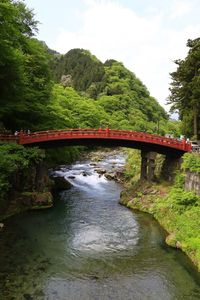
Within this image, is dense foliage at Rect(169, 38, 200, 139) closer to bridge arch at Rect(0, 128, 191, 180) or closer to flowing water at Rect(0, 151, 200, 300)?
bridge arch at Rect(0, 128, 191, 180)

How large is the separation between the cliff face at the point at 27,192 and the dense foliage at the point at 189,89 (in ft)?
65.5

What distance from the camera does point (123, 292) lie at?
2172cm

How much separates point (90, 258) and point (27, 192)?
51.5 feet

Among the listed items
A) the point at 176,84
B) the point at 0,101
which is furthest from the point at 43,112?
the point at 176,84

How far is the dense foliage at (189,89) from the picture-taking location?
1786 inches

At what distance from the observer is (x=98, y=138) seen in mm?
43125

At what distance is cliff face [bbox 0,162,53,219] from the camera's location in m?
37.1

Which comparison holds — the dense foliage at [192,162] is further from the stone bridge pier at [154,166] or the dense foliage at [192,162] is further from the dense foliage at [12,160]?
the dense foliage at [12,160]

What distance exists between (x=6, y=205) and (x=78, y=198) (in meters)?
11.4

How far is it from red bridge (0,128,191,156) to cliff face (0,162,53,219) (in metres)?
3.13

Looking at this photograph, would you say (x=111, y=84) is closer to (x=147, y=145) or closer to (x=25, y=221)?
(x=147, y=145)

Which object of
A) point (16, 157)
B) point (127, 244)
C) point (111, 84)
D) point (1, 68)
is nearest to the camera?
point (127, 244)

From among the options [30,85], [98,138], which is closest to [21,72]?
[30,85]

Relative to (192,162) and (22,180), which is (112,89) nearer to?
(22,180)
